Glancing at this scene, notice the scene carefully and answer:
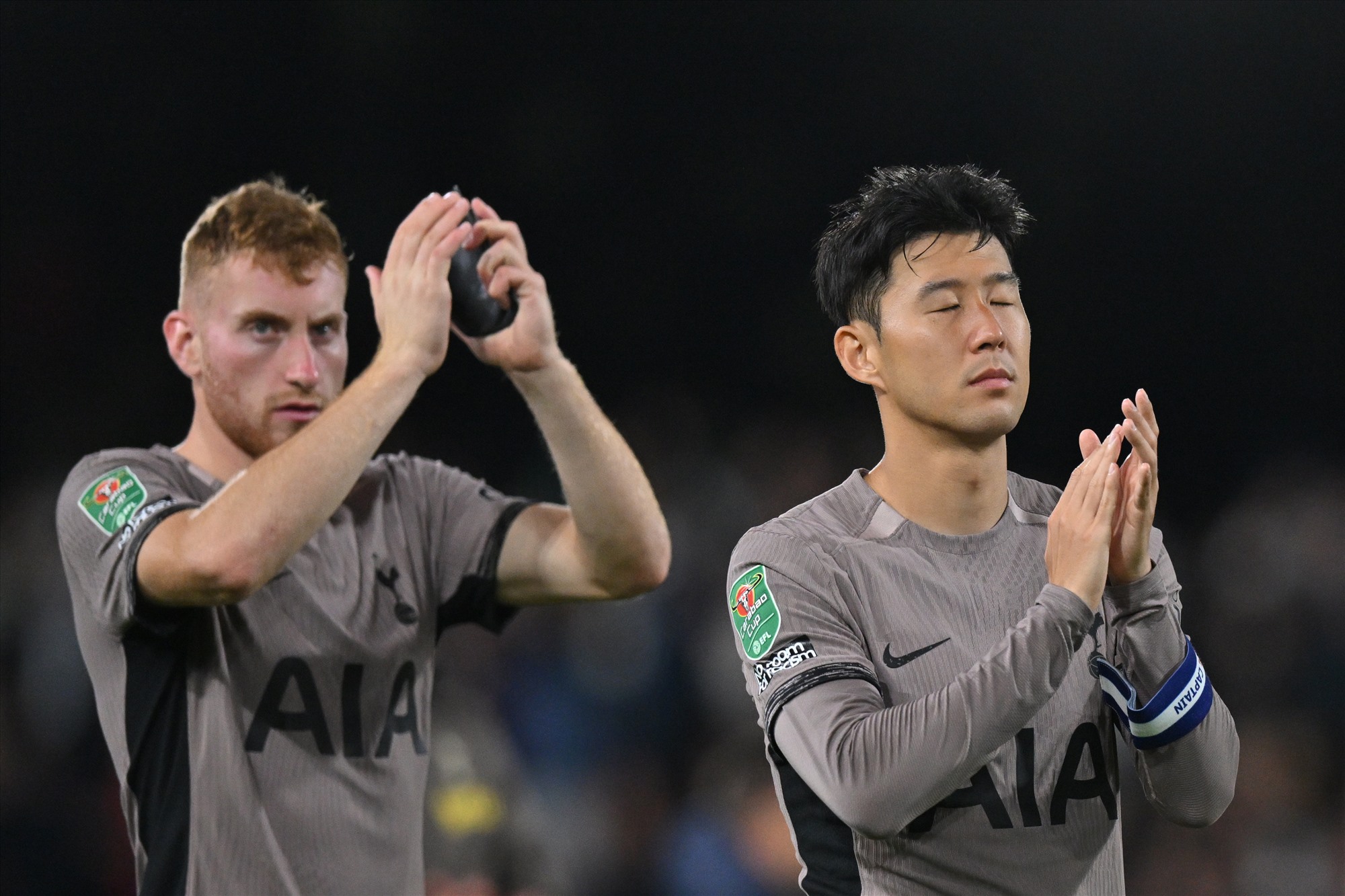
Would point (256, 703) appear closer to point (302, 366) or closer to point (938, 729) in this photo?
point (302, 366)

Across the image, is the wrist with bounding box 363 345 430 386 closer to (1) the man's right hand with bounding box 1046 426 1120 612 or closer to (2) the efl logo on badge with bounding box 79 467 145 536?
(2) the efl logo on badge with bounding box 79 467 145 536

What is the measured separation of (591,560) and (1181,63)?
5005 millimetres

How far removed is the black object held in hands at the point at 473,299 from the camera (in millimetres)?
2312

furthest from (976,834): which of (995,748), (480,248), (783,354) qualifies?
(783,354)

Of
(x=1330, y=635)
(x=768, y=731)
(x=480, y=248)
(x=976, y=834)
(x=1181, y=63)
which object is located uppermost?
(x=1181, y=63)

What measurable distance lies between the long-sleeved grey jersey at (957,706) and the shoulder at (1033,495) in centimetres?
13

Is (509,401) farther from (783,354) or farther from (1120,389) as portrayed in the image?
(1120,389)

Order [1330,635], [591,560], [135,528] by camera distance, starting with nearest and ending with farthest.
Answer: [135,528]
[591,560]
[1330,635]

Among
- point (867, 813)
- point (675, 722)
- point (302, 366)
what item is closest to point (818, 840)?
point (867, 813)

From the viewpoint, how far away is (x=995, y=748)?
176 centimetres

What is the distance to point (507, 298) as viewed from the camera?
2.35 meters

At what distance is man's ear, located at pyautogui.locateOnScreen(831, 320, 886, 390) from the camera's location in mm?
2184

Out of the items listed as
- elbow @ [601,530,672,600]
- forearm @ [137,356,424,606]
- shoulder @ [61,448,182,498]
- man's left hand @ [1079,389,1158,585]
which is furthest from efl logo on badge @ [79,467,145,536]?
man's left hand @ [1079,389,1158,585]

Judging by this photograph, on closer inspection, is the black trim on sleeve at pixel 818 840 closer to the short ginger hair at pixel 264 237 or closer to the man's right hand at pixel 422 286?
the man's right hand at pixel 422 286
